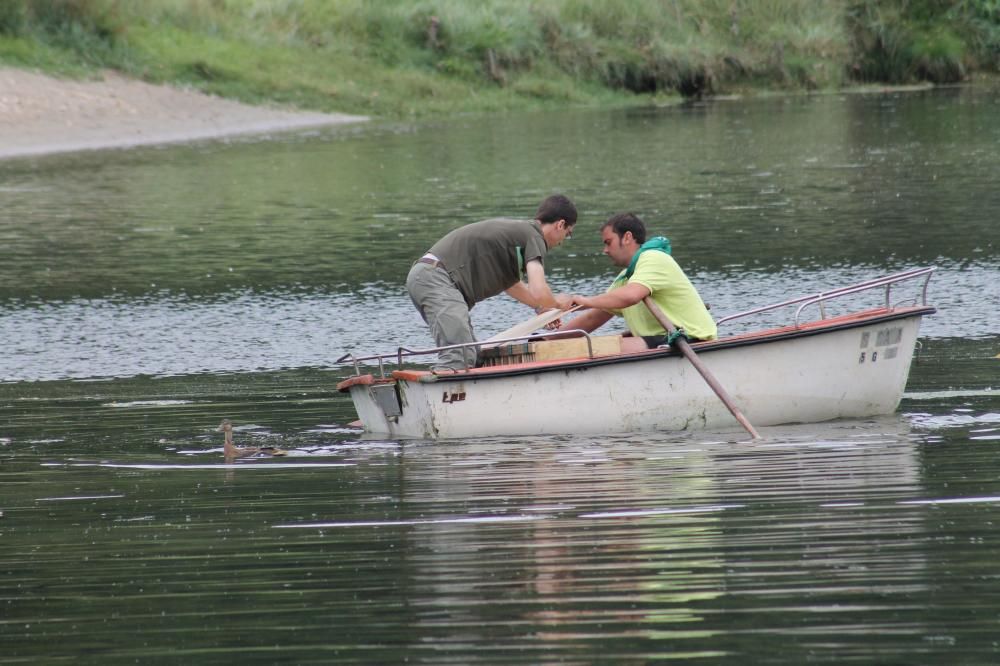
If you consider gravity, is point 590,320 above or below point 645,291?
below

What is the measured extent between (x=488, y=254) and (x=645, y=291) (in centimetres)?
115

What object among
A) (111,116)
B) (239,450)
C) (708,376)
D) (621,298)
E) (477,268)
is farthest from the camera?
(111,116)

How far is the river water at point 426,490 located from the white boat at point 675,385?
0.17 meters

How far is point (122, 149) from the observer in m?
36.4

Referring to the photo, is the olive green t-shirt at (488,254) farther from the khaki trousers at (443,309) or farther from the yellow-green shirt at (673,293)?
the yellow-green shirt at (673,293)

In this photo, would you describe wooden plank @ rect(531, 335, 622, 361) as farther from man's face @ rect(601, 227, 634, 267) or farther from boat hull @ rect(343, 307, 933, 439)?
man's face @ rect(601, 227, 634, 267)

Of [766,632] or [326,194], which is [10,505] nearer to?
[766,632]

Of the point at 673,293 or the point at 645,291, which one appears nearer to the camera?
the point at 645,291

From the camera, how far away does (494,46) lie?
50719 mm

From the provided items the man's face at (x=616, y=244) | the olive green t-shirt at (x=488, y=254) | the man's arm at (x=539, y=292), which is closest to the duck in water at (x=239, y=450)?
the olive green t-shirt at (x=488, y=254)

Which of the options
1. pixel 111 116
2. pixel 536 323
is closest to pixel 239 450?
pixel 536 323

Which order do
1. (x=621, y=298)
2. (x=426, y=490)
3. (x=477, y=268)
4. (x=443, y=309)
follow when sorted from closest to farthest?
(x=426, y=490), (x=621, y=298), (x=443, y=309), (x=477, y=268)

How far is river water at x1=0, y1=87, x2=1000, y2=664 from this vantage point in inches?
247

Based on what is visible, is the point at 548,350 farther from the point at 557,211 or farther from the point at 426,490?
the point at 426,490
